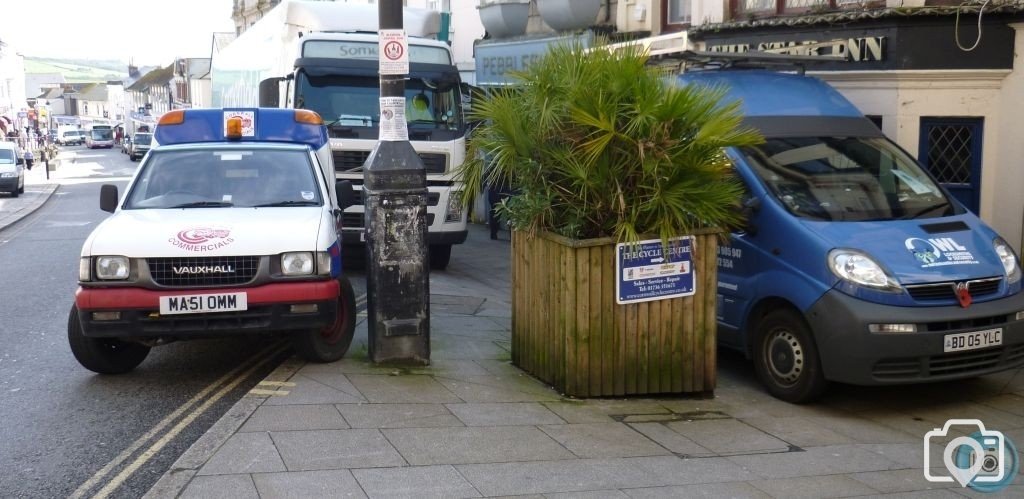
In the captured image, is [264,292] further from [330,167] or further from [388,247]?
[330,167]

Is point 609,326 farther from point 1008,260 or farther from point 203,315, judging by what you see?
point 1008,260

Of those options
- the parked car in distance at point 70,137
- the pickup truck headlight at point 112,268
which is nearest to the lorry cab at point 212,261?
the pickup truck headlight at point 112,268

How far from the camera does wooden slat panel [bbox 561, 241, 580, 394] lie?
7.08m

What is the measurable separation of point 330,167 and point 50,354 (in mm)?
2977

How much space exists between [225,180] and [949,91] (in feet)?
24.5

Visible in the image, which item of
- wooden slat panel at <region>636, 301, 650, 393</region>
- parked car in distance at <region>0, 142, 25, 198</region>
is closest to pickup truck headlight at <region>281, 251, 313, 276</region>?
wooden slat panel at <region>636, 301, 650, 393</region>

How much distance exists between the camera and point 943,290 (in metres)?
7.01

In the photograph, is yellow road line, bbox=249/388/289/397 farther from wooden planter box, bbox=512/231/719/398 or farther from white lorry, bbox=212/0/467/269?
white lorry, bbox=212/0/467/269

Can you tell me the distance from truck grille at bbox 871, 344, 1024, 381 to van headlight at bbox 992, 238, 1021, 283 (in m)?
0.57

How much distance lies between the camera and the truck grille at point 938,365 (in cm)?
695

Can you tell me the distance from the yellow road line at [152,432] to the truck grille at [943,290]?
199 inches

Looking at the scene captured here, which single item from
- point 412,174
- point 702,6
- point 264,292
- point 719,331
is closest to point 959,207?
point 719,331

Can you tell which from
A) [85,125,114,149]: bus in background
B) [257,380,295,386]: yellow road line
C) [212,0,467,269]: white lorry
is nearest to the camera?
[257,380,295,386]: yellow road line

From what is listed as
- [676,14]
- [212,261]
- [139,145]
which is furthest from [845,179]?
[139,145]
